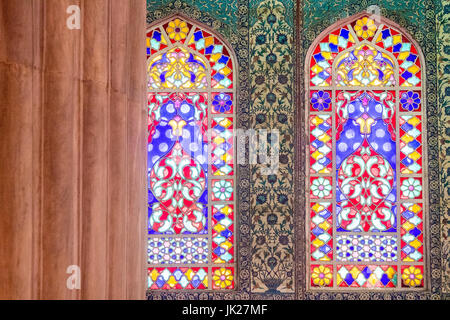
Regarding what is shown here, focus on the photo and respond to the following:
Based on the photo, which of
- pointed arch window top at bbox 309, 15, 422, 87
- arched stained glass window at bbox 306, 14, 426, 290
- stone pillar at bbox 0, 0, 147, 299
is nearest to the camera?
stone pillar at bbox 0, 0, 147, 299

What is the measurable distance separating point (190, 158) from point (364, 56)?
6.86ft

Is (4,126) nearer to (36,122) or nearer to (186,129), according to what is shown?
(36,122)

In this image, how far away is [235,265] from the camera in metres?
4.59

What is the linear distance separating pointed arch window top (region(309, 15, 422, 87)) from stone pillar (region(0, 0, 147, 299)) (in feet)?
12.7

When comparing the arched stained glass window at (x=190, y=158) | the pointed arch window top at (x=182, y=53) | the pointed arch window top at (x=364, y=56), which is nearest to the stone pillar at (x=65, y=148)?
the arched stained glass window at (x=190, y=158)

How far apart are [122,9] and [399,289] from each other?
14.0ft

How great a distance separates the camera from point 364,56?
479 centimetres

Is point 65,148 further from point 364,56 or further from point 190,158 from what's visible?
point 364,56

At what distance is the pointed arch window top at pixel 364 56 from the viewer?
15.5 ft

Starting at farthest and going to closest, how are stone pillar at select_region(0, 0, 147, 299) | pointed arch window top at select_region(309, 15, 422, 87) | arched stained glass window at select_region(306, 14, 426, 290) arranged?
1. pointed arch window top at select_region(309, 15, 422, 87)
2. arched stained glass window at select_region(306, 14, 426, 290)
3. stone pillar at select_region(0, 0, 147, 299)

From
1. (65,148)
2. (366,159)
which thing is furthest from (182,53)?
(65,148)

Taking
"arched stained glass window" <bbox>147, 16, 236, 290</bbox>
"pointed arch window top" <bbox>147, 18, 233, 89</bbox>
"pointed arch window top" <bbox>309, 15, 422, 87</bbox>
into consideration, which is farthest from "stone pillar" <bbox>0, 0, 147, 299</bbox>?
"pointed arch window top" <bbox>309, 15, 422, 87</bbox>

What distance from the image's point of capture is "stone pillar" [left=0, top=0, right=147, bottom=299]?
37.5 inches

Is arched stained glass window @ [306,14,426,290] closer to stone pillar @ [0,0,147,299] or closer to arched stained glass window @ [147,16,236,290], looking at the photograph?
arched stained glass window @ [147,16,236,290]
